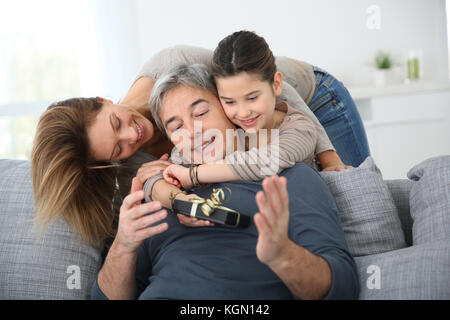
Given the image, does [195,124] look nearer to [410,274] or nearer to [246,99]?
[246,99]

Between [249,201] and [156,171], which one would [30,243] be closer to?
[156,171]

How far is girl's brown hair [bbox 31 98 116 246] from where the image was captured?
4.76 feet

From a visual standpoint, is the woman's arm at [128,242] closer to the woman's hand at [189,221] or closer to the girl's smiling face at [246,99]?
the woman's hand at [189,221]

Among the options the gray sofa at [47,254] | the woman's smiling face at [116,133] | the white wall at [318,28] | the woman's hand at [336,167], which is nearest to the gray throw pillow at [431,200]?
the gray sofa at [47,254]

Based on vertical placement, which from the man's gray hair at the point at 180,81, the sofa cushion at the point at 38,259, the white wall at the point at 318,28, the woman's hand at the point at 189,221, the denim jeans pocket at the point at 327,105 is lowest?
the sofa cushion at the point at 38,259

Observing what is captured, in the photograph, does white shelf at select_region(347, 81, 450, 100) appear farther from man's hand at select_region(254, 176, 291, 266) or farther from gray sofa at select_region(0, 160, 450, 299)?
man's hand at select_region(254, 176, 291, 266)

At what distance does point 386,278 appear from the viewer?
3.75 ft

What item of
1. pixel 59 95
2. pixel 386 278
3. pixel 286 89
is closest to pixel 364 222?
pixel 386 278

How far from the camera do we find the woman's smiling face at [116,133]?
1.54 m

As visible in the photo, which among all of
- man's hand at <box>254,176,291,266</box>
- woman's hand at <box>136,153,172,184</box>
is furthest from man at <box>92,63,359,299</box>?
woman's hand at <box>136,153,172,184</box>

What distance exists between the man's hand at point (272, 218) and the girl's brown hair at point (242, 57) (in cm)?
69

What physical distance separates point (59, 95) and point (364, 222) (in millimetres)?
3760

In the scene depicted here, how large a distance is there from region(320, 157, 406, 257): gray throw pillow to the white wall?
2.85 meters
